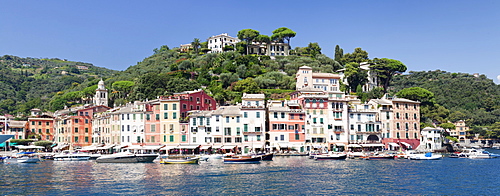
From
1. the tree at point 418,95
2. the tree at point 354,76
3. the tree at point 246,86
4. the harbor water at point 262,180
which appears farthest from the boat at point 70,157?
the tree at point 418,95

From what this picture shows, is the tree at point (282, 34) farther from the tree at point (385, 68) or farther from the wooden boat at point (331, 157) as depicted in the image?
the wooden boat at point (331, 157)

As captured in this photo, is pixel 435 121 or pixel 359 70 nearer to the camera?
pixel 435 121

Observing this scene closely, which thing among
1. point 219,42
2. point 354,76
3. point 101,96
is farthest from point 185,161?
point 219,42

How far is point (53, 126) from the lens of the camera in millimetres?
110938

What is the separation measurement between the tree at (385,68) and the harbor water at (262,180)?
65.0m

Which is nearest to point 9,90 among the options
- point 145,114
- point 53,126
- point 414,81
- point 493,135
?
point 53,126

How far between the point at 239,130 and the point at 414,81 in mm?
118592

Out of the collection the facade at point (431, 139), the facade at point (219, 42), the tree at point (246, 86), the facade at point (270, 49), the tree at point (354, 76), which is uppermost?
the facade at point (219, 42)

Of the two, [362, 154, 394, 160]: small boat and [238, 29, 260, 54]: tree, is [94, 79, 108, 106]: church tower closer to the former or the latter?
[238, 29, 260, 54]: tree

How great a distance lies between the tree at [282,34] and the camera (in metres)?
154

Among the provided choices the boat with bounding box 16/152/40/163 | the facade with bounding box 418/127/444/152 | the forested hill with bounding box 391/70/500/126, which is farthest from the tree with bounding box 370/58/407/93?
the boat with bounding box 16/152/40/163

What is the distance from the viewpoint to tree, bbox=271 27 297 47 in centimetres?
15412

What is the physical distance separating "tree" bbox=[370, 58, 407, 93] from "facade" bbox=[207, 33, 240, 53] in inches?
2056

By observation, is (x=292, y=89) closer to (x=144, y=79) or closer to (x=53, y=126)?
(x=144, y=79)
